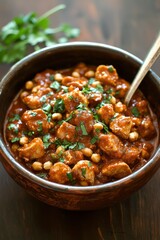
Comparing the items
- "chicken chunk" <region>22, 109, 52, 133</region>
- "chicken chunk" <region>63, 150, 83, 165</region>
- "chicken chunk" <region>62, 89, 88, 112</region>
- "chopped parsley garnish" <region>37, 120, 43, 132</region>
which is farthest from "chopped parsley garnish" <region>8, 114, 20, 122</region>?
"chicken chunk" <region>63, 150, 83, 165</region>

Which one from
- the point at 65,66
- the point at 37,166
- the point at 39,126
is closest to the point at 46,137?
the point at 39,126

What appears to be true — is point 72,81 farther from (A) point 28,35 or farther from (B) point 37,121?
(A) point 28,35

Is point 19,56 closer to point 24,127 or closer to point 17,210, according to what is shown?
point 24,127

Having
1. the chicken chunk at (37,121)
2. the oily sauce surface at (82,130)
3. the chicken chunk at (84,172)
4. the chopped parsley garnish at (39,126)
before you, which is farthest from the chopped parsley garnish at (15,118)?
the chicken chunk at (84,172)

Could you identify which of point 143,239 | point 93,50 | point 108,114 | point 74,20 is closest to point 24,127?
point 108,114

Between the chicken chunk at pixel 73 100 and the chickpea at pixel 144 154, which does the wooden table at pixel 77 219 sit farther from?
the chicken chunk at pixel 73 100

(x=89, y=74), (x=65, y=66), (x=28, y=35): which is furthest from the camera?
(x=28, y=35)

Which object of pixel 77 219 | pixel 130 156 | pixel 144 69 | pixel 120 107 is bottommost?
pixel 77 219
